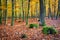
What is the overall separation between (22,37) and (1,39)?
5.26ft

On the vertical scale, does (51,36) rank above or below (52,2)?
below

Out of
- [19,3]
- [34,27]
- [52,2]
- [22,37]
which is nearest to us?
[22,37]

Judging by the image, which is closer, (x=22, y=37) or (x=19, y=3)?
(x=22, y=37)

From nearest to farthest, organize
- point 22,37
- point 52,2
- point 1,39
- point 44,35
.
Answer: point 1,39, point 22,37, point 44,35, point 52,2

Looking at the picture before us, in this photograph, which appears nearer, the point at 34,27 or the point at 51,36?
the point at 51,36

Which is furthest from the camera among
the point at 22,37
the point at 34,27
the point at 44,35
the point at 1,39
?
the point at 34,27

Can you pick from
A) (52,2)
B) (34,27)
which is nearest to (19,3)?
(52,2)

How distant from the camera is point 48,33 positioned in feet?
44.4

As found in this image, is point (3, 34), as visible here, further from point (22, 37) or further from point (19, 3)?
point (19, 3)

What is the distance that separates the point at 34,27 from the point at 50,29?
4290 mm

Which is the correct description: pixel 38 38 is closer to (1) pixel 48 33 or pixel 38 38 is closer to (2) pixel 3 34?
(1) pixel 48 33

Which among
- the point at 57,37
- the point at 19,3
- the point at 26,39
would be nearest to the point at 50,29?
the point at 57,37

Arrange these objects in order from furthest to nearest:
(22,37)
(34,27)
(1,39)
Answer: (34,27) → (22,37) → (1,39)

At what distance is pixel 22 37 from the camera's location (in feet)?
39.4
